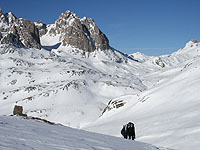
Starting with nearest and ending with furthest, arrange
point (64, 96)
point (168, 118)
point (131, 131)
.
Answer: point (131, 131), point (168, 118), point (64, 96)

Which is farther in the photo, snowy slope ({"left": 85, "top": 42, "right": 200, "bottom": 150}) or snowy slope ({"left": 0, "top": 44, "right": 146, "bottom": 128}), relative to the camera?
snowy slope ({"left": 0, "top": 44, "right": 146, "bottom": 128})

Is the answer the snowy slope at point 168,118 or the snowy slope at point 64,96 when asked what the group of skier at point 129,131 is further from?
the snowy slope at point 64,96

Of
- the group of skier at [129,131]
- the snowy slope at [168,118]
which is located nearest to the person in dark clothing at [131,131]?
the group of skier at [129,131]

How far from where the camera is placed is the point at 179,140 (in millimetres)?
15461

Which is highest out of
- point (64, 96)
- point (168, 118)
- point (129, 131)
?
point (64, 96)

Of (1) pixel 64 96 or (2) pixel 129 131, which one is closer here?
(2) pixel 129 131

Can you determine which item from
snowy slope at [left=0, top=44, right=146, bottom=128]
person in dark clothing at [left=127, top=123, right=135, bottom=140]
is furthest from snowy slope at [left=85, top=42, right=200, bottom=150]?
snowy slope at [left=0, top=44, right=146, bottom=128]

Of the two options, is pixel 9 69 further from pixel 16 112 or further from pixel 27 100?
pixel 16 112

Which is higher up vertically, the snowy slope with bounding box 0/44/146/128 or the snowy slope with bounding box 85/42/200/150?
the snowy slope with bounding box 0/44/146/128

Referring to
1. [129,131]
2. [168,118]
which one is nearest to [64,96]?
[168,118]

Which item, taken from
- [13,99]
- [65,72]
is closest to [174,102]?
[13,99]

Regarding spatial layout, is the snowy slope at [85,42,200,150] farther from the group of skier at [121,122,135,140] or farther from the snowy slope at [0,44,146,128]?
the snowy slope at [0,44,146,128]

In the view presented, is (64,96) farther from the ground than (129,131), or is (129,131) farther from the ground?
(64,96)

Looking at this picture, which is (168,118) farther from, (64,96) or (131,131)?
(64,96)
